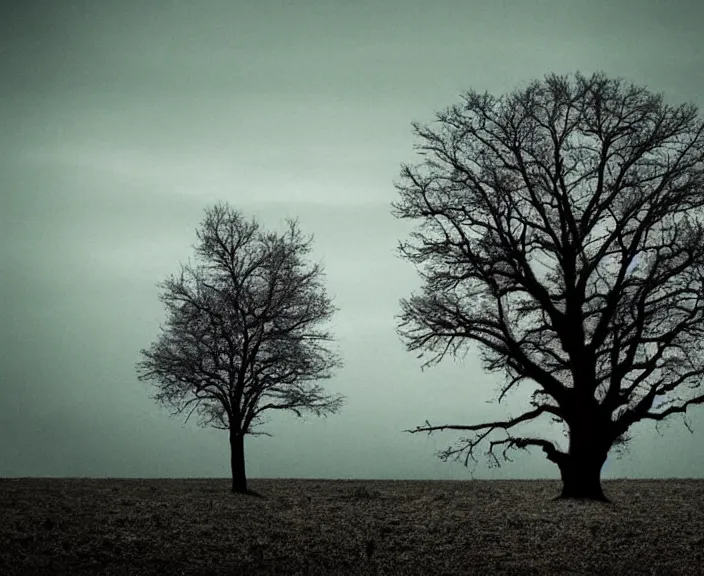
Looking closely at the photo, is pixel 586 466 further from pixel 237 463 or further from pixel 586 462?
pixel 237 463

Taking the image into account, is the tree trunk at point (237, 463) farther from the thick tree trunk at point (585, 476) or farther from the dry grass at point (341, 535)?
the thick tree trunk at point (585, 476)

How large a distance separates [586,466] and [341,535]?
11.0 metres

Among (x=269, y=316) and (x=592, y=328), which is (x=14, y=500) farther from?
(x=592, y=328)

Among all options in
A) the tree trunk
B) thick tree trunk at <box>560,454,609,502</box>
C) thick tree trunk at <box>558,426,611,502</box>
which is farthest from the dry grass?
the tree trunk

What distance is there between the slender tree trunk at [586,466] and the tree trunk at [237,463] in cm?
1362

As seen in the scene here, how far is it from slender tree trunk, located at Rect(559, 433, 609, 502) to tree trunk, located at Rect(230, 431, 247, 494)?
13.6 metres

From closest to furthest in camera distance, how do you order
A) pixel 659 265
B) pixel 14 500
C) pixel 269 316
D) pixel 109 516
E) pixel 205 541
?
pixel 205 541, pixel 109 516, pixel 14 500, pixel 659 265, pixel 269 316

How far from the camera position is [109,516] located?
62.2 feet

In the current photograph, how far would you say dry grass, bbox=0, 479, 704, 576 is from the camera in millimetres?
15141

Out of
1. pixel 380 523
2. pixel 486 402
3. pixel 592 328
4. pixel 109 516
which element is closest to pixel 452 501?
pixel 486 402

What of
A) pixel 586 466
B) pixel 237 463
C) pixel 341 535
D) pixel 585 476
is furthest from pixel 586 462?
pixel 237 463

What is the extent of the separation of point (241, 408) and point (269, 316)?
438cm

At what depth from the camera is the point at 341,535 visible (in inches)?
717

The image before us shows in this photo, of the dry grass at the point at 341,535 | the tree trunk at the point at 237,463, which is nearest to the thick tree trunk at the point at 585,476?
the dry grass at the point at 341,535
